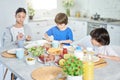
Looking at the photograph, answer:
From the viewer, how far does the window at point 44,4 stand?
17.6 feet

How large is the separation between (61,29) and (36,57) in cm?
98

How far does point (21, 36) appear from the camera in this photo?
2502 mm

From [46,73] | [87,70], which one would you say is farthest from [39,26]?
[87,70]

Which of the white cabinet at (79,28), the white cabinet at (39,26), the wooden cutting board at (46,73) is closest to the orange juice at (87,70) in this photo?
the wooden cutting board at (46,73)

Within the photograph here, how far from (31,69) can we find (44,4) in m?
4.06

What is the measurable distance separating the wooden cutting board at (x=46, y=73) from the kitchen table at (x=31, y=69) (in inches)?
1.9

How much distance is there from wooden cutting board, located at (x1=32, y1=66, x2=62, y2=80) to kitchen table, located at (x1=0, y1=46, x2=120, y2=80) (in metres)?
0.05

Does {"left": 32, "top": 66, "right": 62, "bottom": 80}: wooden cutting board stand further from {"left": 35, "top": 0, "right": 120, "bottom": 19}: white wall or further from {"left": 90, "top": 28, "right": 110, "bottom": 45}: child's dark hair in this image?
{"left": 35, "top": 0, "right": 120, "bottom": 19}: white wall

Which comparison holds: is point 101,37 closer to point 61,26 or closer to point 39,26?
point 61,26

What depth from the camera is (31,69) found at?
1.64 metres

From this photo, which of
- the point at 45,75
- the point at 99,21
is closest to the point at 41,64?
the point at 45,75

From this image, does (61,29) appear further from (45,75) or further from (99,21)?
(99,21)

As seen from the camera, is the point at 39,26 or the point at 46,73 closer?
the point at 46,73

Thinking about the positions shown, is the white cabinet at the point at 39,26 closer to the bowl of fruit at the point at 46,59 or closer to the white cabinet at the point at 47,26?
the white cabinet at the point at 47,26
